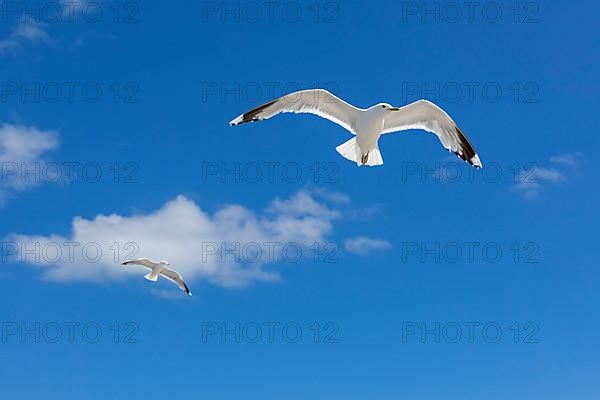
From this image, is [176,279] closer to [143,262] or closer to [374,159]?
[143,262]

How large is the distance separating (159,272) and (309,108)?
8198 millimetres

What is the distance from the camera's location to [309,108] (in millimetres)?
12430

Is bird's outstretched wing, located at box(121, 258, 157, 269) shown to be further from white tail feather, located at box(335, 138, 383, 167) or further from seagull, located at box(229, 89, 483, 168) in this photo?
white tail feather, located at box(335, 138, 383, 167)

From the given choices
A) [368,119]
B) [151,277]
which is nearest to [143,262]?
[151,277]

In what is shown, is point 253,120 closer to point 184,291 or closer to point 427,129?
point 427,129

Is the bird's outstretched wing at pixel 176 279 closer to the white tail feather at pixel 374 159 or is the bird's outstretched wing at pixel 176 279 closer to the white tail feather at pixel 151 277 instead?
the white tail feather at pixel 151 277

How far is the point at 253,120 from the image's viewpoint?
40.3ft

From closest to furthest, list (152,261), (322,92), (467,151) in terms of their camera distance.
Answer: (322,92), (467,151), (152,261)

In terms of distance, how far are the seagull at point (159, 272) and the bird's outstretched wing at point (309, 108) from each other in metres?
7.10

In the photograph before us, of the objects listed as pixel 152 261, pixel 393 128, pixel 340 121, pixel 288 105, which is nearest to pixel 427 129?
pixel 393 128

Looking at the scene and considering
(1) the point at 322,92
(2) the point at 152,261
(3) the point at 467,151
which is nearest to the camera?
(1) the point at 322,92

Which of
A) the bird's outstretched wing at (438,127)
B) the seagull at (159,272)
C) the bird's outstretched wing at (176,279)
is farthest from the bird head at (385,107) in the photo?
the bird's outstretched wing at (176,279)

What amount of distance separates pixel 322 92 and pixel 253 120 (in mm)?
1197

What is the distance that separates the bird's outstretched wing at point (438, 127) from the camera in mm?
12875
